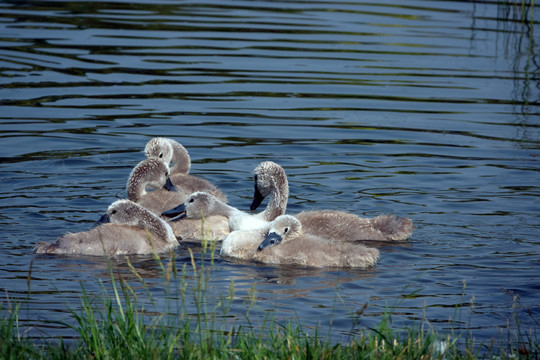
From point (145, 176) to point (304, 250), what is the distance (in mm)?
2629

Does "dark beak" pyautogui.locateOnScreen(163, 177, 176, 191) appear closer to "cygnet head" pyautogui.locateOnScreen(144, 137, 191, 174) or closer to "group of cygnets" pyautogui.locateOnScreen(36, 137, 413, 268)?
"group of cygnets" pyautogui.locateOnScreen(36, 137, 413, 268)

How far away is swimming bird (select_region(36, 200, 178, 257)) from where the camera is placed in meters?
8.88

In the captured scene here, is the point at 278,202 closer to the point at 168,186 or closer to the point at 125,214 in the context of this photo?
the point at 168,186

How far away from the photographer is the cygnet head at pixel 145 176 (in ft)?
34.9

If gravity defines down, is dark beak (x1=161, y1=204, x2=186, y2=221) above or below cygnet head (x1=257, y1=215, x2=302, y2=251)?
below

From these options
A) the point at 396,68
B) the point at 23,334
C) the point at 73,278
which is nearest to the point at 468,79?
the point at 396,68

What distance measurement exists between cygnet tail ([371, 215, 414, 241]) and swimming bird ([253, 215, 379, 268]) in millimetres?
825

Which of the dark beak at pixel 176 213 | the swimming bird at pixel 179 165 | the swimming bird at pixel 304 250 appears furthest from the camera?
the swimming bird at pixel 179 165

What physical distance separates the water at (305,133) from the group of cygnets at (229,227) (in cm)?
18

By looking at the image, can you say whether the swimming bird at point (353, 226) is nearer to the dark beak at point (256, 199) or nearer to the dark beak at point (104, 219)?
the dark beak at point (256, 199)

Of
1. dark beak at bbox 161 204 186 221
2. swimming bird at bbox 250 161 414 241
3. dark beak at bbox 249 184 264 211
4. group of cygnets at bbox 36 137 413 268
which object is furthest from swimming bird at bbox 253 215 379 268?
dark beak at bbox 249 184 264 211

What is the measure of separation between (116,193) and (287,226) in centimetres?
310

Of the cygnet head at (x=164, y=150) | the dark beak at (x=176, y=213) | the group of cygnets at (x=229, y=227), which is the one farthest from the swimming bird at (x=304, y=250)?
the cygnet head at (x=164, y=150)

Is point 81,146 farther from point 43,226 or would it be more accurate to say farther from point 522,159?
Answer: point 522,159
